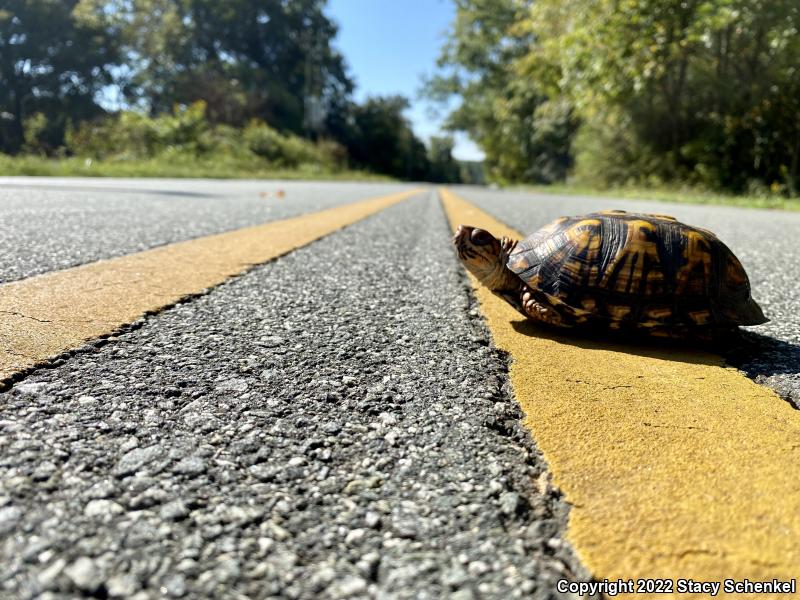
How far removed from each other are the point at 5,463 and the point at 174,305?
3.15 feet

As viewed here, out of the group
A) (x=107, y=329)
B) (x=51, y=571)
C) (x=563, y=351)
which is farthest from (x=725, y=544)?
(x=107, y=329)

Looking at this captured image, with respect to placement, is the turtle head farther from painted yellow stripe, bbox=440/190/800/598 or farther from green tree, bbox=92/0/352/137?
green tree, bbox=92/0/352/137

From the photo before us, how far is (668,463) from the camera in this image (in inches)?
34.8

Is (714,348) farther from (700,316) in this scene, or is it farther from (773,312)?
(773,312)

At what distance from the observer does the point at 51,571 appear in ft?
1.88

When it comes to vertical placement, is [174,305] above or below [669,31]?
below

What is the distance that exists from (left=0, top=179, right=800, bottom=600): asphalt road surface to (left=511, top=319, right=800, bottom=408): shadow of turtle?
13mm

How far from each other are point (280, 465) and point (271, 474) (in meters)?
0.03

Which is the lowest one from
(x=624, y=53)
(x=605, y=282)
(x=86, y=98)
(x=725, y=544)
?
(x=725, y=544)

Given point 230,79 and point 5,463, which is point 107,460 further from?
point 230,79

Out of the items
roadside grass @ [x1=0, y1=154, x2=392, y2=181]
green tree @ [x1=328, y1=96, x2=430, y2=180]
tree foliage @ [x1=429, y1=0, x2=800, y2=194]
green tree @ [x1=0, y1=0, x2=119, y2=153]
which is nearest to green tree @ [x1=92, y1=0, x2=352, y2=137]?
green tree @ [x1=0, y1=0, x2=119, y2=153]

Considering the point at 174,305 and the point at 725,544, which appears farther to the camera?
the point at 174,305

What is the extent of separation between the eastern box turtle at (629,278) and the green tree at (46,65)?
138ft

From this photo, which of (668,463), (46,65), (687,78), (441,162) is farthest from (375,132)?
(668,463)
